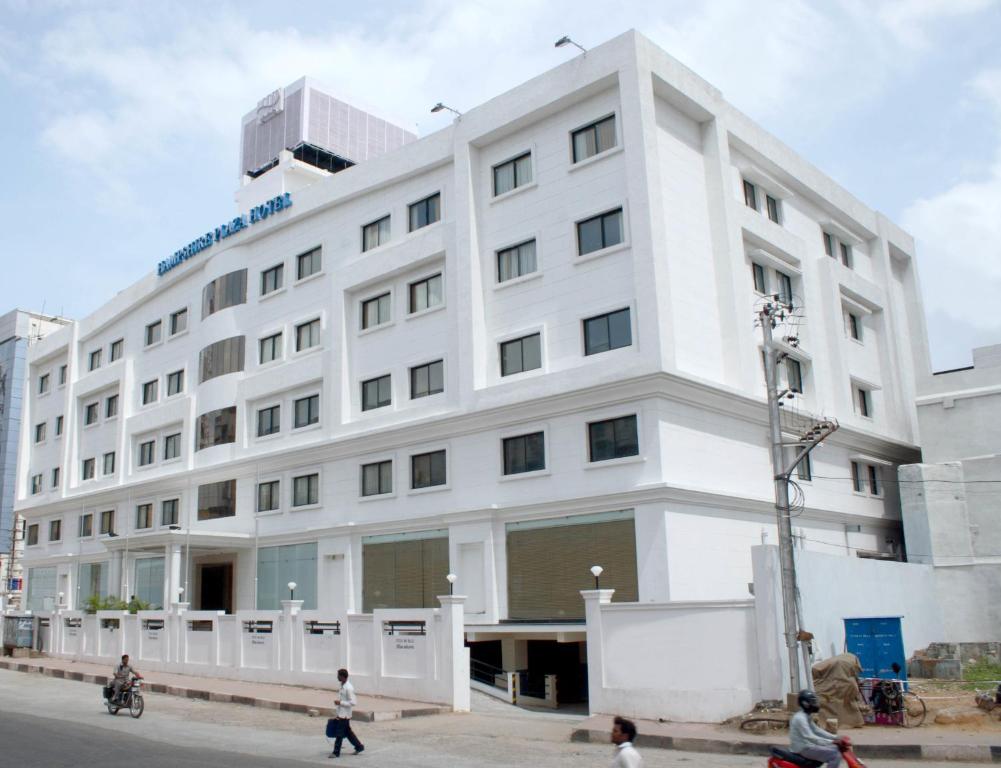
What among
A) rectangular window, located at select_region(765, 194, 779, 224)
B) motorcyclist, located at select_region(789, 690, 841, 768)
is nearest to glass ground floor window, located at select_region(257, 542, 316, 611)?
rectangular window, located at select_region(765, 194, 779, 224)

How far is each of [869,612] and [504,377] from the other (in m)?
12.5

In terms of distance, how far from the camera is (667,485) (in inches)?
992

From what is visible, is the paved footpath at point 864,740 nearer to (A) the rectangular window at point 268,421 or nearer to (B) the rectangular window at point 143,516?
(A) the rectangular window at point 268,421

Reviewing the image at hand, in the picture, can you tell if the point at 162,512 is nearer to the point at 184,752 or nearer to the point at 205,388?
the point at 205,388

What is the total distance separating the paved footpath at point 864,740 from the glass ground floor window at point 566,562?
23.2 ft

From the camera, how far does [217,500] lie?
127ft

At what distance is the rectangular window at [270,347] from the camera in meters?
38.0

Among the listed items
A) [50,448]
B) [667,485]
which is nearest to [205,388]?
[50,448]

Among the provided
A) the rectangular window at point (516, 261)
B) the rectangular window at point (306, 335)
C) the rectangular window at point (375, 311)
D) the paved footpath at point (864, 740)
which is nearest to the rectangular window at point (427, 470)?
the rectangular window at point (375, 311)

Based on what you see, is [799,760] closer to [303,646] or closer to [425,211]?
[303,646]

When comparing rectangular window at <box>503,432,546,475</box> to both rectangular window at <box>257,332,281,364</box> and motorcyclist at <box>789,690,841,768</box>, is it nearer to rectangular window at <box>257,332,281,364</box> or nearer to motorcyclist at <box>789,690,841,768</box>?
rectangular window at <box>257,332,281,364</box>

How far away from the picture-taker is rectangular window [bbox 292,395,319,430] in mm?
35750

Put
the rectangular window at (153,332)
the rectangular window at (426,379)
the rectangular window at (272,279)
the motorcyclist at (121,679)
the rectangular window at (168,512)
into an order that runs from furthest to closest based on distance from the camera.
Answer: the rectangular window at (153,332), the rectangular window at (168,512), the rectangular window at (272,279), the rectangular window at (426,379), the motorcyclist at (121,679)

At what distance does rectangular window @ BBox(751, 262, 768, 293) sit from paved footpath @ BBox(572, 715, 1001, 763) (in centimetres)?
1804
